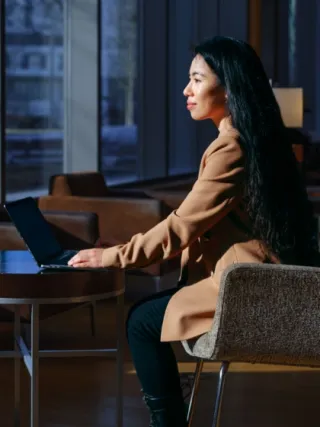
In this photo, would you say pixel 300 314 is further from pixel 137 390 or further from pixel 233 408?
pixel 137 390

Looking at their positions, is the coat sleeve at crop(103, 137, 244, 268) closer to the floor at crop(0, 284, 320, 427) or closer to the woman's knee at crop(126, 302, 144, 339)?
the woman's knee at crop(126, 302, 144, 339)

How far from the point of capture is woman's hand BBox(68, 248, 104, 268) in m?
3.40

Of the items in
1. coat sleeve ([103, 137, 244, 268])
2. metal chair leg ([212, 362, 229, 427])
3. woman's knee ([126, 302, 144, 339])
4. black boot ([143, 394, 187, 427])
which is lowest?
black boot ([143, 394, 187, 427])

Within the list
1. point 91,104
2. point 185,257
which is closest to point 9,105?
point 91,104

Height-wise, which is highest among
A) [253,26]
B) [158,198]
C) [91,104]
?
[253,26]

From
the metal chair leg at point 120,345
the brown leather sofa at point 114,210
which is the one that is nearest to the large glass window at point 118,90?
the brown leather sofa at point 114,210

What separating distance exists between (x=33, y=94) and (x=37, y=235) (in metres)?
4.95

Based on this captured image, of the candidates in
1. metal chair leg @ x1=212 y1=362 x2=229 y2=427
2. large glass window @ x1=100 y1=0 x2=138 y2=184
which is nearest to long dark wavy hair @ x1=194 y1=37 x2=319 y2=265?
metal chair leg @ x1=212 y1=362 x2=229 y2=427

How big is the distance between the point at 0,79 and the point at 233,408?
11.2 ft

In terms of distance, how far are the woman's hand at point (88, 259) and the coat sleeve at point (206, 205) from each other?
0.45 ft

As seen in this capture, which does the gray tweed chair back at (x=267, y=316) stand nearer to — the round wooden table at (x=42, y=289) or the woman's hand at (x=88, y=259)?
the woman's hand at (x=88, y=259)

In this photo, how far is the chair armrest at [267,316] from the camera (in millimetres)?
3080

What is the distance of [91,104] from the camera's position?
30.2 feet

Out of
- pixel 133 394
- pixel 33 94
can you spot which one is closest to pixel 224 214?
pixel 133 394
